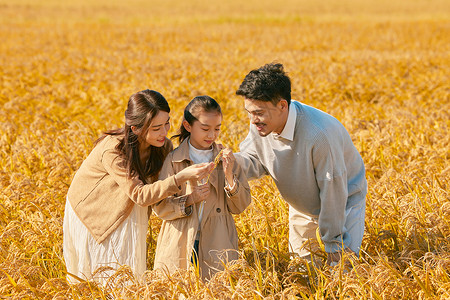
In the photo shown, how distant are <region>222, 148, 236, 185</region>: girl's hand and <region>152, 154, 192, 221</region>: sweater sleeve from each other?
0.31 m

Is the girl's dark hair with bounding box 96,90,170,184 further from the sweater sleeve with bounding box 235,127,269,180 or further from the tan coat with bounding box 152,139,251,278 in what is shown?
the sweater sleeve with bounding box 235,127,269,180

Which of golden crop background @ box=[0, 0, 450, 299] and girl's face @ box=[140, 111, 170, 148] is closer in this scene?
golden crop background @ box=[0, 0, 450, 299]

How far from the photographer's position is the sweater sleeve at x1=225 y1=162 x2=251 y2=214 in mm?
3285

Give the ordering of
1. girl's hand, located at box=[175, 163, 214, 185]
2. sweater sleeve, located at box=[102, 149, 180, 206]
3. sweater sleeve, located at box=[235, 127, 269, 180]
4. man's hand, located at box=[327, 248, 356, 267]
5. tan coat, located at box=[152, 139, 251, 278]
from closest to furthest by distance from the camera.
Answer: girl's hand, located at box=[175, 163, 214, 185]
sweater sleeve, located at box=[102, 149, 180, 206]
tan coat, located at box=[152, 139, 251, 278]
man's hand, located at box=[327, 248, 356, 267]
sweater sleeve, located at box=[235, 127, 269, 180]

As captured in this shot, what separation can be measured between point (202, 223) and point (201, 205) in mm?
→ 112

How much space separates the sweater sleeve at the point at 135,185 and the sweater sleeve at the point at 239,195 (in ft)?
1.13

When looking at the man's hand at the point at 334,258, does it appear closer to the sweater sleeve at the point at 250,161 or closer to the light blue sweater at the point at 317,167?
the light blue sweater at the point at 317,167

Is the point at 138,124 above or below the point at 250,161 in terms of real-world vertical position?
above

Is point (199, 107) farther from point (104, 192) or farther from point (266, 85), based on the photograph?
point (104, 192)

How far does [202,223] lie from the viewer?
3.37 meters

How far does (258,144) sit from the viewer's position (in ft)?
12.1

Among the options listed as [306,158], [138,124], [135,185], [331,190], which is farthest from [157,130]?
[331,190]

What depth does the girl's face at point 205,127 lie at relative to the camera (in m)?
3.28

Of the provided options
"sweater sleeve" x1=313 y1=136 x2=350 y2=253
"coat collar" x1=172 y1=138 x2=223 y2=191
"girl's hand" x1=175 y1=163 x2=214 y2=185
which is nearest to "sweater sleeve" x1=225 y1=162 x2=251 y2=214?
"coat collar" x1=172 y1=138 x2=223 y2=191
